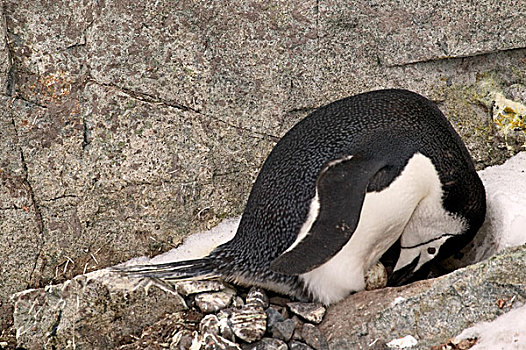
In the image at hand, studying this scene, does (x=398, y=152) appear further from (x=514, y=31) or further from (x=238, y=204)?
(x=514, y=31)

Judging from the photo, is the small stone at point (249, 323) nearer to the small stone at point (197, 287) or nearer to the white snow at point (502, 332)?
the small stone at point (197, 287)

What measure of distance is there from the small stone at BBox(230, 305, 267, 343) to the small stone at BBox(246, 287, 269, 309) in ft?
0.21

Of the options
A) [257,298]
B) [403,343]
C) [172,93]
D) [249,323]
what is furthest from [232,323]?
[172,93]

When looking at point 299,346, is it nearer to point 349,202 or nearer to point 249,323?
point 249,323

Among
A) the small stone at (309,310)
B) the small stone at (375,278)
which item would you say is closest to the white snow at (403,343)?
the small stone at (309,310)

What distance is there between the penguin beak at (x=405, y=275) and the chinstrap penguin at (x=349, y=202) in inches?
1.4

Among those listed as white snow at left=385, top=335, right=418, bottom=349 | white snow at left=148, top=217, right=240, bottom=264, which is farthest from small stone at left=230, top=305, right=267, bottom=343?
white snow at left=148, top=217, right=240, bottom=264

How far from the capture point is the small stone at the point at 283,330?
1927 mm

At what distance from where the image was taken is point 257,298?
207cm

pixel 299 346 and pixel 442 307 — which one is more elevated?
pixel 442 307

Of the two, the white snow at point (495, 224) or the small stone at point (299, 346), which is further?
the white snow at point (495, 224)

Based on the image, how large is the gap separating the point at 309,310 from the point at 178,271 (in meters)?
0.40

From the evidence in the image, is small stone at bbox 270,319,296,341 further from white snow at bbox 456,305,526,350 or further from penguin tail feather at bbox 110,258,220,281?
white snow at bbox 456,305,526,350

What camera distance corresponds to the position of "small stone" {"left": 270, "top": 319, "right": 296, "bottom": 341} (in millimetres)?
1927
